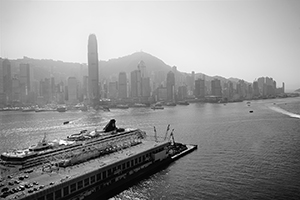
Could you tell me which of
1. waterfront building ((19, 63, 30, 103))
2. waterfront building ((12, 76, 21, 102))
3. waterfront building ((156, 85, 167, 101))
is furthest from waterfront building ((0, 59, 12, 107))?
waterfront building ((156, 85, 167, 101))

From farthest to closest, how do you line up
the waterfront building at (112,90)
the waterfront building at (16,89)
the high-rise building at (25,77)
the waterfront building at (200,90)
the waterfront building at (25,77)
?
1. the waterfront building at (200,90)
2. the waterfront building at (112,90)
3. the high-rise building at (25,77)
4. the waterfront building at (25,77)
5. the waterfront building at (16,89)

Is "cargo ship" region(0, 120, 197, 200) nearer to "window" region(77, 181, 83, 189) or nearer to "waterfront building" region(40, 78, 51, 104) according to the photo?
"window" region(77, 181, 83, 189)

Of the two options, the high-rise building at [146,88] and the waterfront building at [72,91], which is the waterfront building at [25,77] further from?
the high-rise building at [146,88]

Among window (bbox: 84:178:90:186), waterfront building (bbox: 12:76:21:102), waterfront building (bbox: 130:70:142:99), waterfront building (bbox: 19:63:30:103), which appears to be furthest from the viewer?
waterfront building (bbox: 130:70:142:99)

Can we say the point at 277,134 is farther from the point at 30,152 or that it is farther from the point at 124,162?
Result: the point at 30,152

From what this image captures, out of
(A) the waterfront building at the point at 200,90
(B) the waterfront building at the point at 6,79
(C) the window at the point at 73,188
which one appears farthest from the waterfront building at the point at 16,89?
(C) the window at the point at 73,188

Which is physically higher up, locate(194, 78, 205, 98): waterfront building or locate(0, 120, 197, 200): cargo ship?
locate(194, 78, 205, 98): waterfront building

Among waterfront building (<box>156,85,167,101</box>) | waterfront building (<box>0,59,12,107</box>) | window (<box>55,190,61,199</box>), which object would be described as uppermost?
waterfront building (<box>0,59,12,107</box>)
